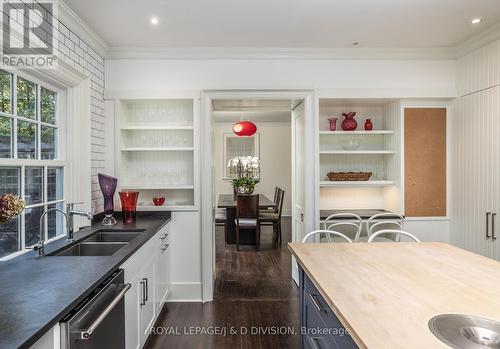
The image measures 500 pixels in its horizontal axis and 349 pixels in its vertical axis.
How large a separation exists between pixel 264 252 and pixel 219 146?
159 inches

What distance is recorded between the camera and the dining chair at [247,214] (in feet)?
17.0

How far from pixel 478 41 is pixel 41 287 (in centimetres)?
406

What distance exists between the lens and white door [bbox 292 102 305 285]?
379 centimetres

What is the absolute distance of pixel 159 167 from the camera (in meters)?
3.69

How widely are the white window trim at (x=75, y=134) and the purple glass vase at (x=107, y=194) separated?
12cm

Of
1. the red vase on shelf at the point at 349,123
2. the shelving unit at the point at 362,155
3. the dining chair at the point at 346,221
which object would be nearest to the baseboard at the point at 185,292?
the dining chair at the point at 346,221

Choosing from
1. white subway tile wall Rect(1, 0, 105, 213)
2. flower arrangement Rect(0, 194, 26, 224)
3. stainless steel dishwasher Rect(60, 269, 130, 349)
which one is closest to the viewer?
stainless steel dishwasher Rect(60, 269, 130, 349)

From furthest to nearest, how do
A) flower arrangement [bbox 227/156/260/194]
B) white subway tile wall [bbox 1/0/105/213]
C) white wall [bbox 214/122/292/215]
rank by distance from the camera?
white wall [bbox 214/122/292/215] < flower arrangement [bbox 227/156/260/194] < white subway tile wall [bbox 1/0/105/213]

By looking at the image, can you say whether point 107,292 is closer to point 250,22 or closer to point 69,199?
point 69,199

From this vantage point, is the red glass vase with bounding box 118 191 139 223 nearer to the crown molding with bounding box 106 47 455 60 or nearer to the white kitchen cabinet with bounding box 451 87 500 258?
the crown molding with bounding box 106 47 455 60

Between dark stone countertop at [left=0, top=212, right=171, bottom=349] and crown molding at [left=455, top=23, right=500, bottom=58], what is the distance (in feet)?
11.8

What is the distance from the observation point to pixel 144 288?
2346 millimetres

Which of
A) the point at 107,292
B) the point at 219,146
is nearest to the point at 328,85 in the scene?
the point at 107,292

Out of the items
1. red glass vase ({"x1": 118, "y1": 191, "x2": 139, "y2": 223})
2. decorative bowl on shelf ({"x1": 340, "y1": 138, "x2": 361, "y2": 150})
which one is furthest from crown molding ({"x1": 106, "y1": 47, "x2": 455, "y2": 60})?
red glass vase ({"x1": 118, "y1": 191, "x2": 139, "y2": 223})
